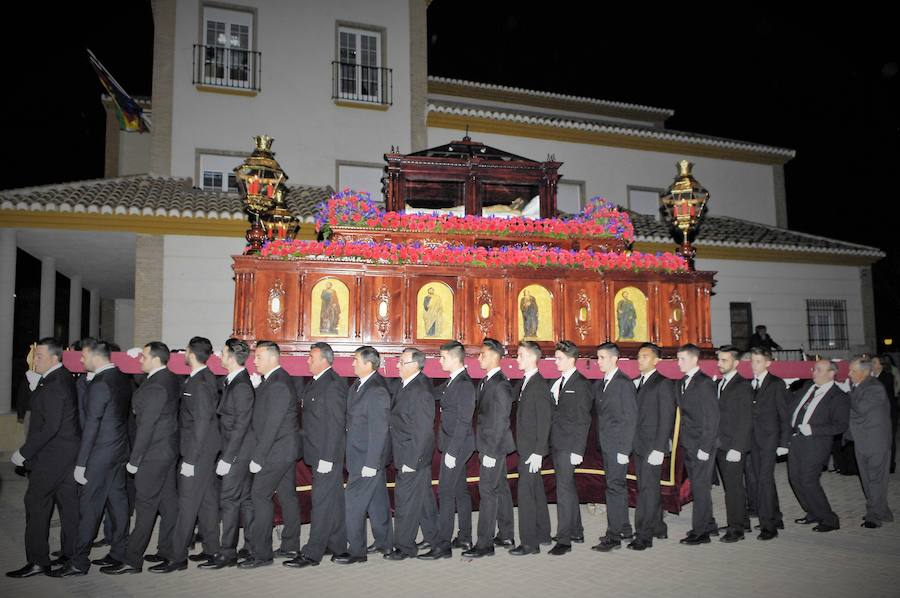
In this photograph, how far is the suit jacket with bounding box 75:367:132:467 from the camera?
626cm

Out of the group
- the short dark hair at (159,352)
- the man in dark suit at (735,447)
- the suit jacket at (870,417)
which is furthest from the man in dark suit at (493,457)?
the suit jacket at (870,417)

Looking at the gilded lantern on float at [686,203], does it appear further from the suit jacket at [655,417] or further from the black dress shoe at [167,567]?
the black dress shoe at [167,567]

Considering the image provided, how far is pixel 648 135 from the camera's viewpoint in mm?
21422

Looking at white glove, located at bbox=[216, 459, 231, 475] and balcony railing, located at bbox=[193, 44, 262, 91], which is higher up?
balcony railing, located at bbox=[193, 44, 262, 91]

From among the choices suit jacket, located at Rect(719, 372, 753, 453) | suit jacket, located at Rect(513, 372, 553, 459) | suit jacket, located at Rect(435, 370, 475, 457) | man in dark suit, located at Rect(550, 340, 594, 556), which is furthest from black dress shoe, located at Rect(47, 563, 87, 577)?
suit jacket, located at Rect(719, 372, 753, 453)

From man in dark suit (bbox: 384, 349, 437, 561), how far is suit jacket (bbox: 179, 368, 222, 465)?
5.90 feet

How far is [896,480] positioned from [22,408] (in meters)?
15.1

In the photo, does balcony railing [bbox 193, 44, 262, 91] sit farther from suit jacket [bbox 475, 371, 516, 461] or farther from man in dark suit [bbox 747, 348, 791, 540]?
man in dark suit [bbox 747, 348, 791, 540]

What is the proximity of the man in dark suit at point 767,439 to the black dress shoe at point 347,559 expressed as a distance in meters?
4.50

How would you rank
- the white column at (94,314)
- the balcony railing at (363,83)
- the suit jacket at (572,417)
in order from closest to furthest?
the suit jacket at (572,417) → the balcony railing at (363,83) → the white column at (94,314)

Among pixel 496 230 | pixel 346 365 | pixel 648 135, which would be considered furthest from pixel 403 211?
pixel 648 135

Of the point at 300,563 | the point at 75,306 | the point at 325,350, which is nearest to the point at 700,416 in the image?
the point at 325,350

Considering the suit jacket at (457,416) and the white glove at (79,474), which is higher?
the suit jacket at (457,416)

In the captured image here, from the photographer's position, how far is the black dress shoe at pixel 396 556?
21.6 feet
